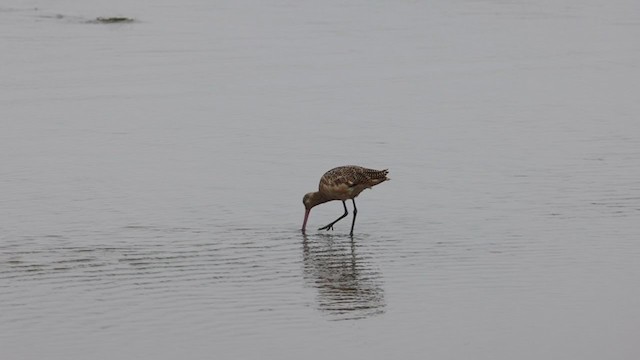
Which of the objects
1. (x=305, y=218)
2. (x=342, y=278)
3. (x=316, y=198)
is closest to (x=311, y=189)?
(x=316, y=198)

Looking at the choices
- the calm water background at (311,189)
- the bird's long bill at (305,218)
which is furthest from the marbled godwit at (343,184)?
the calm water background at (311,189)

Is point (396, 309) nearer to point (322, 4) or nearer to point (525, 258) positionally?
point (525, 258)

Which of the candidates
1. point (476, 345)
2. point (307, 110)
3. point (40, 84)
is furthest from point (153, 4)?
point (476, 345)

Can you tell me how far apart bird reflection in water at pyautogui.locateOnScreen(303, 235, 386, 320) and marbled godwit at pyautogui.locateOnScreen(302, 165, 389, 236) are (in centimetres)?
48

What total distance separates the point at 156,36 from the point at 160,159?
11201mm

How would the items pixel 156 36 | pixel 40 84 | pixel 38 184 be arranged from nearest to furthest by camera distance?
pixel 38 184
pixel 40 84
pixel 156 36

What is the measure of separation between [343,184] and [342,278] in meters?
2.10

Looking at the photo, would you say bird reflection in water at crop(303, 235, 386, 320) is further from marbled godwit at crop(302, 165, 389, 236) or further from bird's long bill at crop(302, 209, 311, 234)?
marbled godwit at crop(302, 165, 389, 236)

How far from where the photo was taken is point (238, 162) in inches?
636

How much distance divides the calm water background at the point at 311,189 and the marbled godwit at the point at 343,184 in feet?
0.83

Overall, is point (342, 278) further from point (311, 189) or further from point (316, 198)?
point (311, 189)

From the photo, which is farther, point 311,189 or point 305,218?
point 311,189

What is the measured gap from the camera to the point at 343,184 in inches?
527

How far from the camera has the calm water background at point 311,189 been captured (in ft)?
32.2
